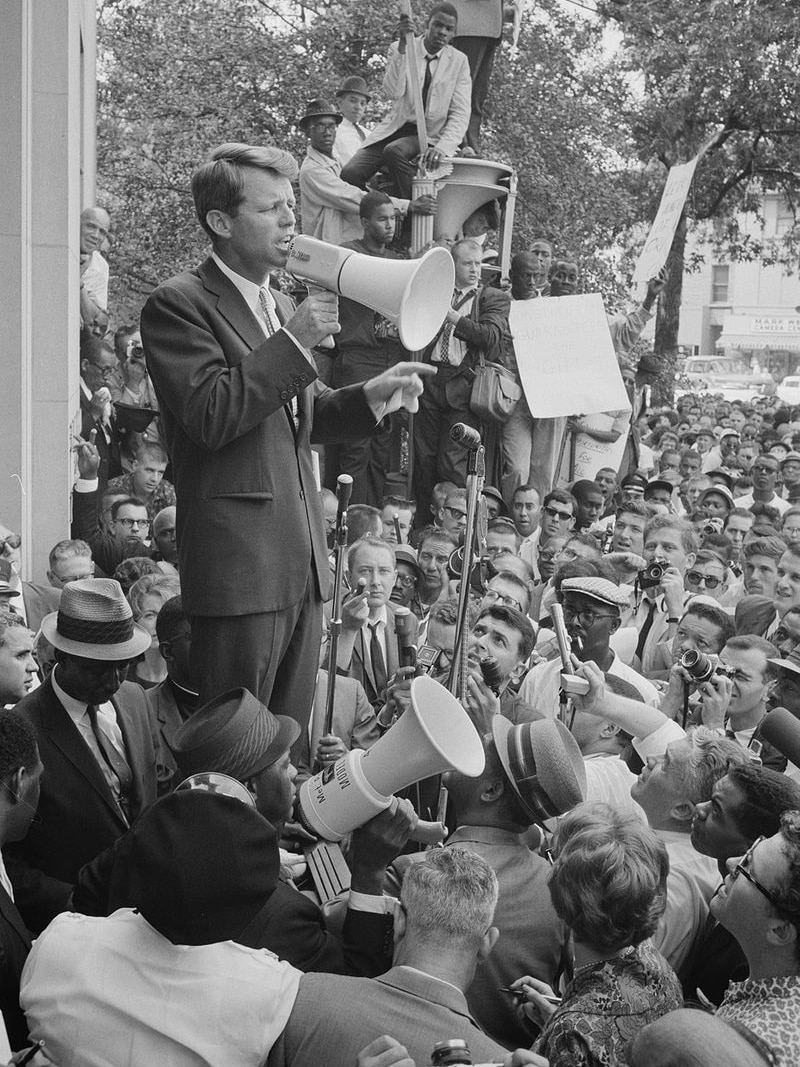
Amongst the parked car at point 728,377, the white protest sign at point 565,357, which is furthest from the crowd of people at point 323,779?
the parked car at point 728,377

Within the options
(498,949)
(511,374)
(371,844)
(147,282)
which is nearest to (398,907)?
(371,844)

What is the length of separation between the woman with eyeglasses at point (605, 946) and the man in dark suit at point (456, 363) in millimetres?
8131

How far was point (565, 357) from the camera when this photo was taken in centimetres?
1116

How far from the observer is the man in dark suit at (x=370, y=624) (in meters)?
6.22

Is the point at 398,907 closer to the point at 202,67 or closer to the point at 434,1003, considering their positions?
the point at 434,1003

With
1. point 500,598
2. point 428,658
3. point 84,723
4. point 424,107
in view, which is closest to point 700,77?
point 424,107

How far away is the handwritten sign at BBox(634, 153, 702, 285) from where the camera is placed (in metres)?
12.9

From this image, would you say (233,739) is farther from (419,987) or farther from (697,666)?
(697,666)

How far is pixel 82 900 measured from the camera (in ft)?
10.6

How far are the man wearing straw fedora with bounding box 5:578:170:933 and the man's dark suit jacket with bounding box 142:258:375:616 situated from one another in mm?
273

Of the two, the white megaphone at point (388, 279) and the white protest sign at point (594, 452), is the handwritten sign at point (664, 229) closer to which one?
the white protest sign at point (594, 452)

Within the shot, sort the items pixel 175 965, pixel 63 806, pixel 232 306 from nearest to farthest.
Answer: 1. pixel 175 965
2. pixel 63 806
3. pixel 232 306

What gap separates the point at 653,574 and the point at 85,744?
4.17 metres

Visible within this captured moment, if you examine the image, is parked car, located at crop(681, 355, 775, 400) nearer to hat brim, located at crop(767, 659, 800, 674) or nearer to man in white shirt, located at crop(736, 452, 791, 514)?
man in white shirt, located at crop(736, 452, 791, 514)
